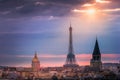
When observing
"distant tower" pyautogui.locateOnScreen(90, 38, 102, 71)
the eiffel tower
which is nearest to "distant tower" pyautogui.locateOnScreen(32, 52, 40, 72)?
the eiffel tower

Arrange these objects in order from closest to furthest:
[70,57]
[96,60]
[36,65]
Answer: [96,60]
[70,57]
[36,65]

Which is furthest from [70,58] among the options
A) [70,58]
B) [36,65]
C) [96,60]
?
[36,65]

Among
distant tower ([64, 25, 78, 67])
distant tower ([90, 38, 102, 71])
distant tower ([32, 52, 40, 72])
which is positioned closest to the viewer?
distant tower ([90, 38, 102, 71])

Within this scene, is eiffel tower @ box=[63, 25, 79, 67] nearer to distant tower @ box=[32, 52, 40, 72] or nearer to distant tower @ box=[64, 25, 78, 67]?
distant tower @ box=[64, 25, 78, 67]

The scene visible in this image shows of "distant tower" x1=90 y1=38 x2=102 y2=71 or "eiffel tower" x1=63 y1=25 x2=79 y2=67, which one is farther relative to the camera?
"eiffel tower" x1=63 y1=25 x2=79 y2=67

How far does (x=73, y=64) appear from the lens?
330 ft

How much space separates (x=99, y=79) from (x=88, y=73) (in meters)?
14.3

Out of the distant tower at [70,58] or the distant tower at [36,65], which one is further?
the distant tower at [36,65]

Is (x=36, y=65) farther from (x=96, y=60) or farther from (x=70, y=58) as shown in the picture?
(x=96, y=60)

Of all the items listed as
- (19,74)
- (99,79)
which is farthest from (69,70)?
(99,79)

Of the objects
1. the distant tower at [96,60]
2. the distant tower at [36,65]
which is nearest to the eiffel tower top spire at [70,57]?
the distant tower at [96,60]

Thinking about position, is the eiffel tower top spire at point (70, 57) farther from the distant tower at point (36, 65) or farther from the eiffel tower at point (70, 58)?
the distant tower at point (36, 65)

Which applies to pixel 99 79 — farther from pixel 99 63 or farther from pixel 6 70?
pixel 6 70

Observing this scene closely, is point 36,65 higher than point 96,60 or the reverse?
higher
